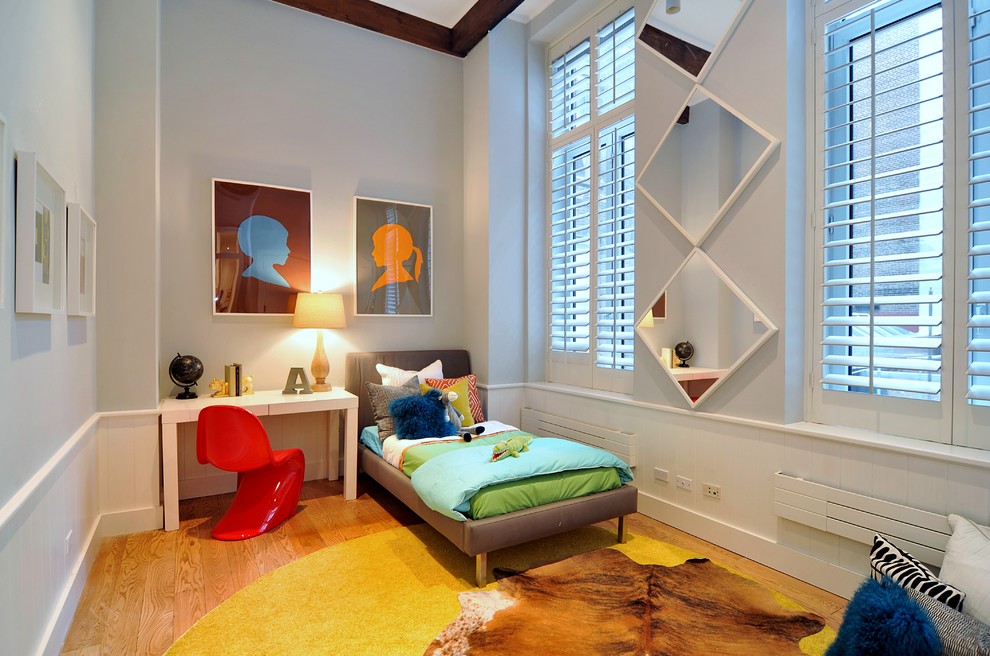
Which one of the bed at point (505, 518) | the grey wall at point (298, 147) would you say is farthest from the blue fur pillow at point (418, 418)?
the grey wall at point (298, 147)

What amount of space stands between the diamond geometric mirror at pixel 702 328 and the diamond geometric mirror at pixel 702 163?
239 millimetres

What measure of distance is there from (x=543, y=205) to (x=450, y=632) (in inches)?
134

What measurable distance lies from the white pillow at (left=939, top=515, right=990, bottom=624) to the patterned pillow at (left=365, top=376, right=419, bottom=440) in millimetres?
2888

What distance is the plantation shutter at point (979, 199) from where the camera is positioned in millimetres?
2119

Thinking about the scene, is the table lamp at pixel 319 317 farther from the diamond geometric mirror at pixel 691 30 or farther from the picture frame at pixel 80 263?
the diamond geometric mirror at pixel 691 30

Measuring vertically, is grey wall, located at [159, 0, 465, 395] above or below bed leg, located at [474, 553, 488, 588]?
above

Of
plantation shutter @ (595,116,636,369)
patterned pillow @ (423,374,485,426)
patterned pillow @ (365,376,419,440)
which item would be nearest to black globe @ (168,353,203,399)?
patterned pillow @ (365,376,419,440)

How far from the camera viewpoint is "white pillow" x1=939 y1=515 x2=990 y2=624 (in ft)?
5.72

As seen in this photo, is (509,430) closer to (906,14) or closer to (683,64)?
(683,64)

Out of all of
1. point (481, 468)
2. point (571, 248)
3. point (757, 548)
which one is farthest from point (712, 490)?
point (571, 248)

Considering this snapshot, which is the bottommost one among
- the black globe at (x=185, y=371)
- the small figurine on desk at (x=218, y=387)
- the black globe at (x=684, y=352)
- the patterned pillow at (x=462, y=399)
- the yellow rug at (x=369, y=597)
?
the yellow rug at (x=369, y=597)

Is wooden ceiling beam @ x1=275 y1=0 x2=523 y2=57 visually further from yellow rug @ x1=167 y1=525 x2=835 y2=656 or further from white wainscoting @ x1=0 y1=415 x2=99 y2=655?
yellow rug @ x1=167 y1=525 x2=835 y2=656

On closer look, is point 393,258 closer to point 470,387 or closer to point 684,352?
point 470,387

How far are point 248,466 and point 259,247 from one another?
62.8 inches
